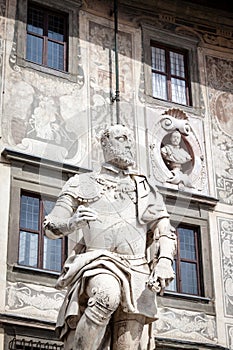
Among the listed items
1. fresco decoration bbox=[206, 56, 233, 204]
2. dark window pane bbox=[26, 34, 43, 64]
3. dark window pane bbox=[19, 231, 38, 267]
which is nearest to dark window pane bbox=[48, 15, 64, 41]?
dark window pane bbox=[26, 34, 43, 64]

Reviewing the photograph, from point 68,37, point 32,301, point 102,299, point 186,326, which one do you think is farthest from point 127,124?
point 102,299

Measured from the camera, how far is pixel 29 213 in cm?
1102

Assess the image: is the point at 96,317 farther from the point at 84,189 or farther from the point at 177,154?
the point at 177,154

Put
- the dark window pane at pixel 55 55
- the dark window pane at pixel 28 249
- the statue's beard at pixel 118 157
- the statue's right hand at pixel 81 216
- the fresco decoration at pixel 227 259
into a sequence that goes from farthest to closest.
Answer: the dark window pane at pixel 55 55 → the fresco decoration at pixel 227 259 → the dark window pane at pixel 28 249 → the statue's beard at pixel 118 157 → the statue's right hand at pixel 81 216

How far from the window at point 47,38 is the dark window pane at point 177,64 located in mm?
1956

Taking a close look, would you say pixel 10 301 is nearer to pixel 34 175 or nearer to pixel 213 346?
pixel 34 175

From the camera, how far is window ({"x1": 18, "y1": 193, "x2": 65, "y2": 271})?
35.1 ft

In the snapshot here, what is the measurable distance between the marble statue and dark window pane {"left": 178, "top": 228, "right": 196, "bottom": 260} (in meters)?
0.71

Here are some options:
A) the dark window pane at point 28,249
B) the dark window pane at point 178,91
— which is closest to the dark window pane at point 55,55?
the dark window pane at point 178,91

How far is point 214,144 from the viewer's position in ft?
42.7

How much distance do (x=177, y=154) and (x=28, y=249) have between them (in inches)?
118

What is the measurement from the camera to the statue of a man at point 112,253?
19.6 feet

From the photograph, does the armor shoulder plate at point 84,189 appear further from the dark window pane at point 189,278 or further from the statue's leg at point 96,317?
the dark window pane at point 189,278

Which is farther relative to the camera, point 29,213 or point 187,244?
point 187,244
